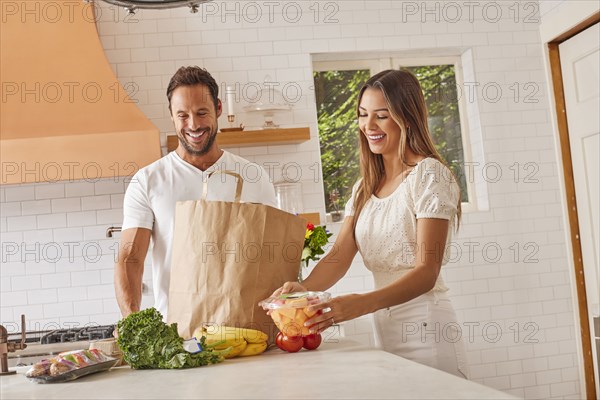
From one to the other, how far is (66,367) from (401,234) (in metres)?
0.98

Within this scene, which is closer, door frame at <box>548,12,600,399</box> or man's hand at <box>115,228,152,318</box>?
man's hand at <box>115,228,152,318</box>

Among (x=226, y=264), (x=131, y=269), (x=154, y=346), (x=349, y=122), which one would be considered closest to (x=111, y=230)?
(x=349, y=122)

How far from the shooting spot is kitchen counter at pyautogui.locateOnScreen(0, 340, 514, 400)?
1.33 m

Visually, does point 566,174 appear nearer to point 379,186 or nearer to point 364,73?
point 364,73

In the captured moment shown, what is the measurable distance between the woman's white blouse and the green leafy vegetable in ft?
2.01

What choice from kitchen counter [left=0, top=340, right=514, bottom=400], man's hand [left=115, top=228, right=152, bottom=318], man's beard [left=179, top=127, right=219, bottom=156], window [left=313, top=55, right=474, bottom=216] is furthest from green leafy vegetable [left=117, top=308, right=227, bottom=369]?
window [left=313, top=55, right=474, bottom=216]

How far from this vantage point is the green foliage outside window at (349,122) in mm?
4781

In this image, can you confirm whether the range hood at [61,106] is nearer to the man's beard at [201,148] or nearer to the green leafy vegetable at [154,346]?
the man's beard at [201,148]

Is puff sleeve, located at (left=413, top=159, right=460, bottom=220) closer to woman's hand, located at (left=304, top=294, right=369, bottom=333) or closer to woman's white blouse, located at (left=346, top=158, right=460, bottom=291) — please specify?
woman's white blouse, located at (left=346, top=158, right=460, bottom=291)

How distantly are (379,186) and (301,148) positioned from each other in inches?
87.8

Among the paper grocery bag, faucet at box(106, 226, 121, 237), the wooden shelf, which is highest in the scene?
the wooden shelf

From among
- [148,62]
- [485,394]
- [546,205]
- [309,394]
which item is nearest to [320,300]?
[309,394]

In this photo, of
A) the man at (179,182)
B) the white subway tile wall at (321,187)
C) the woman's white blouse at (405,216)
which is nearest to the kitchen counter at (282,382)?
the woman's white blouse at (405,216)

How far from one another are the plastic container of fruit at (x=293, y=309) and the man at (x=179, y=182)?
83cm
